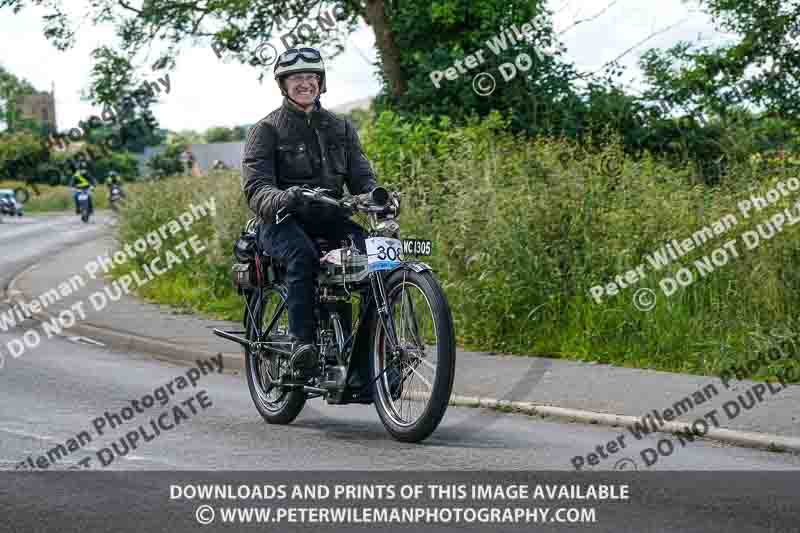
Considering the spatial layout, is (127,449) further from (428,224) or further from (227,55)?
(227,55)

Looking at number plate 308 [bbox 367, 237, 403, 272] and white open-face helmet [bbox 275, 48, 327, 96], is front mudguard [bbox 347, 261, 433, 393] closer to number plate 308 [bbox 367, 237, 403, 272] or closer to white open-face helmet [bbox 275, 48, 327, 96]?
number plate 308 [bbox 367, 237, 403, 272]

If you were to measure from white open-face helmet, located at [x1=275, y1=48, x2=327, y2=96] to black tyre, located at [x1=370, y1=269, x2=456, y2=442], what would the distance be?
60.3 inches

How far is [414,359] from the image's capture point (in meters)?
7.34

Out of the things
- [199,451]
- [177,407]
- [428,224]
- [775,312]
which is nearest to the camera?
[199,451]

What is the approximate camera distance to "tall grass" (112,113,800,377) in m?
10.4

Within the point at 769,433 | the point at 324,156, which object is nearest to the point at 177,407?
the point at 324,156

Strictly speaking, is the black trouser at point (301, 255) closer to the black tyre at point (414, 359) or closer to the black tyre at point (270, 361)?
the black tyre at point (270, 361)

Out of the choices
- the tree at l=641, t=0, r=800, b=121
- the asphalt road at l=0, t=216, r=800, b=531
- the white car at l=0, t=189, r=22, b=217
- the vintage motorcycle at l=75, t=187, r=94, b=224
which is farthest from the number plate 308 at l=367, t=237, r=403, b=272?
the white car at l=0, t=189, r=22, b=217

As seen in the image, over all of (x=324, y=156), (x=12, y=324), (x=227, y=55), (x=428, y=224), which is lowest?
(x=12, y=324)

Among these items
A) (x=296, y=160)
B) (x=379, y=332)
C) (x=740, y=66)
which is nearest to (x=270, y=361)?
(x=379, y=332)

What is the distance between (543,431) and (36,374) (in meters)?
5.33

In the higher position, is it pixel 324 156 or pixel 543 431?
pixel 324 156

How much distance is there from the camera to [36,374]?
11.4 meters

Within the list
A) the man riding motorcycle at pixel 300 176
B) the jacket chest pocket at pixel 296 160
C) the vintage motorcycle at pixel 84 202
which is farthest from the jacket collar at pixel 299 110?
the vintage motorcycle at pixel 84 202
